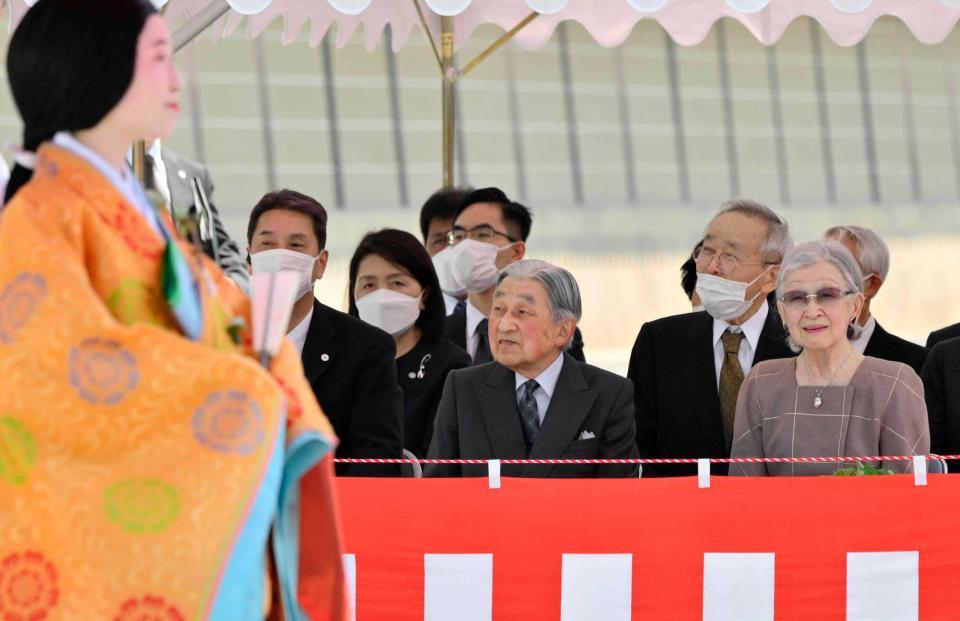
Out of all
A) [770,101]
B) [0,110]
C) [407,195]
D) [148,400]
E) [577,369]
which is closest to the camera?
[148,400]

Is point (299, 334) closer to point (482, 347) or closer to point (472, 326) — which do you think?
point (482, 347)

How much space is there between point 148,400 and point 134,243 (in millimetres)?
263

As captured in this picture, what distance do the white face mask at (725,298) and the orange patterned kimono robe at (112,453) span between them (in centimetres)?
285

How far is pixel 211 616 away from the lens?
232 centimetres

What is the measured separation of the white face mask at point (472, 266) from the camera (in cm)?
640

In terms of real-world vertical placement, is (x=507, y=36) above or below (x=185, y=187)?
above

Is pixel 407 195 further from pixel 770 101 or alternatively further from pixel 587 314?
pixel 770 101

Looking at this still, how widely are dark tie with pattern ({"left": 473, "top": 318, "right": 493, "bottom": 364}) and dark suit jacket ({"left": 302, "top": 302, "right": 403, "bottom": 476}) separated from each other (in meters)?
1.32

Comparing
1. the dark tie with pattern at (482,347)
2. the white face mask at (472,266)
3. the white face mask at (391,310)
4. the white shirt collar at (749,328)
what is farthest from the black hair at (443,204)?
the white shirt collar at (749,328)

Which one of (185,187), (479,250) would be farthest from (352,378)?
(479,250)

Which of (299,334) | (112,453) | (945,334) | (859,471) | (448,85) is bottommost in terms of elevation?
(112,453)

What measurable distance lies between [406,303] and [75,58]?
3.09m

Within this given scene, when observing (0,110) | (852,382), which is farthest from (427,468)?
(0,110)

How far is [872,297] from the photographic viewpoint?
561 centimetres
